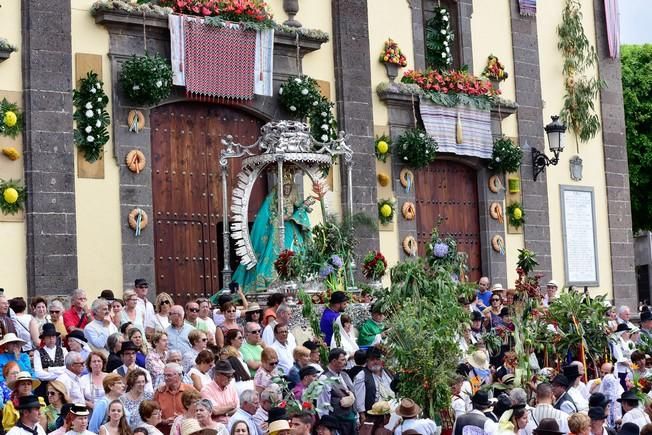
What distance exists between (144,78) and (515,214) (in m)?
8.53

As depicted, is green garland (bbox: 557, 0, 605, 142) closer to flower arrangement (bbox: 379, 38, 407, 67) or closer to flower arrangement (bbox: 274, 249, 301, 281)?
flower arrangement (bbox: 379, 38, 407, 67)

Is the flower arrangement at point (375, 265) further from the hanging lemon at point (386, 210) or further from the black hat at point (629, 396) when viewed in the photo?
the black hat at point (629, 396)

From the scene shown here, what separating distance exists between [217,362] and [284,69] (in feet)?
30.6

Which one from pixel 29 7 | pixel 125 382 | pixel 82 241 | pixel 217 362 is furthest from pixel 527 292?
pixel 29 7

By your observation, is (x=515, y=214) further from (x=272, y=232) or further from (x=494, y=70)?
(x=272, y=232)

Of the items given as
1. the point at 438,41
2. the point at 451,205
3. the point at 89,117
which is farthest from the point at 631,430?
the point at 438,41

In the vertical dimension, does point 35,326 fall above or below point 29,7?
below

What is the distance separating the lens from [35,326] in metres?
14.8

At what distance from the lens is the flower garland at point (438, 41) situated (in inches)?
951

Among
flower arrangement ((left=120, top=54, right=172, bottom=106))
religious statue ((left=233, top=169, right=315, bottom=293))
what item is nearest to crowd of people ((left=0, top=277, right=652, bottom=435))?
religious statue ((left=233, top=169, right=315, bottom=293))

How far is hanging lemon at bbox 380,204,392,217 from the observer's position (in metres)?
22.5

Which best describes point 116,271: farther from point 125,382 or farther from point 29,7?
point 125,382

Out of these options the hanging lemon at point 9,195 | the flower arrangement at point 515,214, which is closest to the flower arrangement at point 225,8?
the hanging lemon at point 9,195

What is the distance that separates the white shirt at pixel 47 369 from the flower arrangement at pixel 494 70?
1296cm
